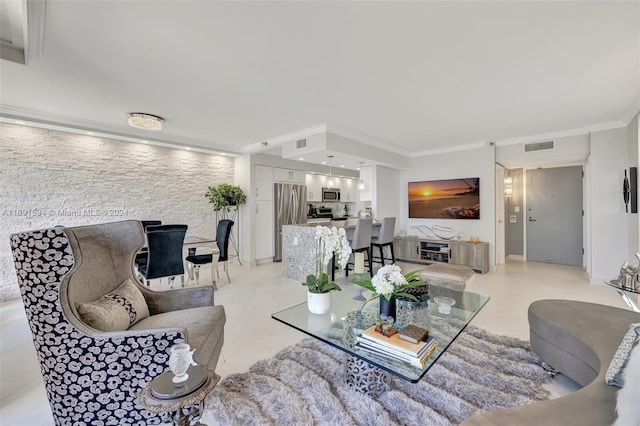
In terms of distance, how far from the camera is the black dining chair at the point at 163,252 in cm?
341

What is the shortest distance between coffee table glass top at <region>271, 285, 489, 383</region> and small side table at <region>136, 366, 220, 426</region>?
81 cm

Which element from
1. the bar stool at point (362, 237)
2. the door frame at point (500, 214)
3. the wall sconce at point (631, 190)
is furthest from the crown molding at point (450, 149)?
the bar stool at point (362, 237)

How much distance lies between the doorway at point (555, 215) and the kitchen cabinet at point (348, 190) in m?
4.33

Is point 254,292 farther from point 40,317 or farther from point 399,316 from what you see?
point 40,317

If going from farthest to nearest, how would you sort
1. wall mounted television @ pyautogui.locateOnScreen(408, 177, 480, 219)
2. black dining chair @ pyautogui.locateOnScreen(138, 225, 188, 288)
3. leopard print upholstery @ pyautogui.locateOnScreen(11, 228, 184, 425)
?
wall mounted television @ pyautogui.locateOnScreen(408, 177, 480, 219)
black dining chair @ pyautogui.locateOnScreen(138, 225, 188, 288)
leopard print upholstery @ pyautogui.locateOnScreen(11, 228, 184, 425)

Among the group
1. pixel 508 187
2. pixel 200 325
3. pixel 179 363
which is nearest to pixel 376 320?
pixel 200 325

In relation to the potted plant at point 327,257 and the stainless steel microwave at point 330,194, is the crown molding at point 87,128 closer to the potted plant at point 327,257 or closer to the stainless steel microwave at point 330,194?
the stainless steel microwave at point 330,194

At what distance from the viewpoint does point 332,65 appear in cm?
259

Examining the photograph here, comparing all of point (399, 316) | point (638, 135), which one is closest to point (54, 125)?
point (399, 316)

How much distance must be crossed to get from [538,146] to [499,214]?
146cm

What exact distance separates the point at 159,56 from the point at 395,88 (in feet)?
7.75

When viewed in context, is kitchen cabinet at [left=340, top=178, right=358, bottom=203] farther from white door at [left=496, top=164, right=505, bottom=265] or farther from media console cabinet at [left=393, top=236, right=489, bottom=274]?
white door at [left=496, top=164, right=505, bottom=265]

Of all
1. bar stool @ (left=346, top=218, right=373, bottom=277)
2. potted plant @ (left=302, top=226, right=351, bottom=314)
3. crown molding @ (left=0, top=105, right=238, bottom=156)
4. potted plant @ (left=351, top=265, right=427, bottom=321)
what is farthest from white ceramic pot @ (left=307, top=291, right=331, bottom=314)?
crown molding @ (left=0, top=105, right=238, bottom=156)

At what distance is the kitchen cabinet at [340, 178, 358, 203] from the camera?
8.11 m
